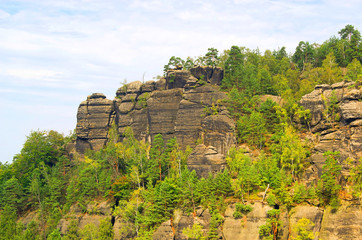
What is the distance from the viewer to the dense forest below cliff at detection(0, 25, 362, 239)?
4691 centimetres

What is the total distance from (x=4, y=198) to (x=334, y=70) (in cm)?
6961

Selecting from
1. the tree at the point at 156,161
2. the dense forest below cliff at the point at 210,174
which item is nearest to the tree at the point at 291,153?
the dense forest below cliff at the point at 210,174

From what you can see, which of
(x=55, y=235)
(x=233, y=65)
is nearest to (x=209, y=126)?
(x=233, y=65)

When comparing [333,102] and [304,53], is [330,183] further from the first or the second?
[304,53]

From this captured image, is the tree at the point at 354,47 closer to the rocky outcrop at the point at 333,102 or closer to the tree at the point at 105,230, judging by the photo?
the rocky outcrop at the point at 333,102

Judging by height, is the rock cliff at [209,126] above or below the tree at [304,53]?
below

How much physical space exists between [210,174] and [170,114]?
1911cm

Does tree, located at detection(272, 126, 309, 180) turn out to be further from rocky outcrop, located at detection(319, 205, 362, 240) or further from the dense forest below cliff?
rocky outcrop, located at detection(319, 205, 362, 240)

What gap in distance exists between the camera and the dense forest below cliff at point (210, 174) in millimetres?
46906

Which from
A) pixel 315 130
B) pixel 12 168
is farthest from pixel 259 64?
pixel 12 168

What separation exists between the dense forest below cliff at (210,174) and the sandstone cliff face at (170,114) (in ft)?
5.89

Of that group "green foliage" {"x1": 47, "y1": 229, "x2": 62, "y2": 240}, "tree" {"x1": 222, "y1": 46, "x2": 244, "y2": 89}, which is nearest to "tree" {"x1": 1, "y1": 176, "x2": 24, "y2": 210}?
"green foliage" {"x1": 47, "y1": 229, "x2": 62, "y2": 240}

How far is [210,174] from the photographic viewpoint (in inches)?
2035

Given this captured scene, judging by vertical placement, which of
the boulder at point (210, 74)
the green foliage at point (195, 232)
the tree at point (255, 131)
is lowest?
the green foliage at point (195, 232)
